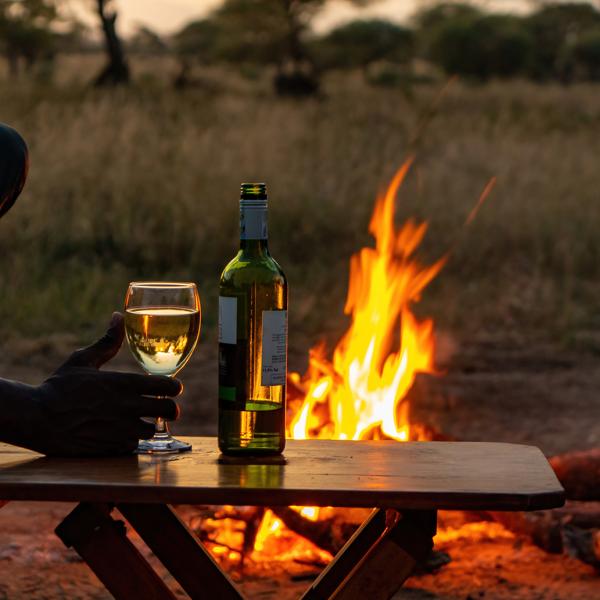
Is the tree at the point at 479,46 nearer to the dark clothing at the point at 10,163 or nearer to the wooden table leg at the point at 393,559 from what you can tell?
the dark clothing at the point at 10,163

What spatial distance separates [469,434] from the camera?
257 inches

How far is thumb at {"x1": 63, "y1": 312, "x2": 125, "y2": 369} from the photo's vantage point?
2561mm

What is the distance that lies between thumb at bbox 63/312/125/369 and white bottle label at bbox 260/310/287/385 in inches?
12.3

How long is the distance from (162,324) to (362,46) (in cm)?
3091

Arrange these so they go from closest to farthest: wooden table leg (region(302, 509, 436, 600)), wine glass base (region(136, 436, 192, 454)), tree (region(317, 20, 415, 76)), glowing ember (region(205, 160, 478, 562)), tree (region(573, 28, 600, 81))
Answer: wooden table leg (region(302, 509, 436, 600))
wine glass base (region(136, 436, 192, 454))
glowing ember (region(205, 160, 478, 562))
tree (region(317, 20, 415, 76))
tree (region(573, 28, 600, 81))

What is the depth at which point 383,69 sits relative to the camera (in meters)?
31.7

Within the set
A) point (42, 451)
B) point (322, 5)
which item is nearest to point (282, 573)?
point (42, 451)

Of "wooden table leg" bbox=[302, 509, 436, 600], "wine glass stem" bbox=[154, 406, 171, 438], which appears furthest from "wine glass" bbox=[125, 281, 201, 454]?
"wooden table leg" bbox=[302, 509, 436, 600]

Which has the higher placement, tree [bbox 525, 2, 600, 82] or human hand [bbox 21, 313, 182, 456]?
tree [bbox 525, 2, 600, 82]

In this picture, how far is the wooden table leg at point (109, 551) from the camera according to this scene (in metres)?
2.46

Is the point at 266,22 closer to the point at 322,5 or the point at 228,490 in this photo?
the point at 322,5

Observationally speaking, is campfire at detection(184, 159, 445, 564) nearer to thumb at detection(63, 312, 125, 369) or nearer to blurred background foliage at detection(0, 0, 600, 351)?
thumb at detection(63, 312, 125, 369)

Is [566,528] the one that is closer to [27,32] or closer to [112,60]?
[112,60]

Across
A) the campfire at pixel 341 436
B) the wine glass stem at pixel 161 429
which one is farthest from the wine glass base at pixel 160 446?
the campfire at pixel 341 436
